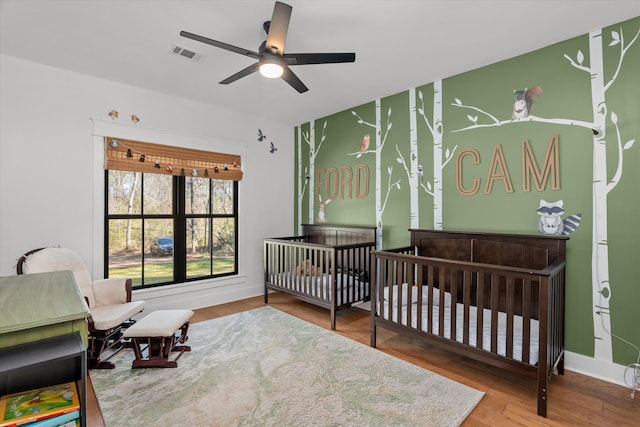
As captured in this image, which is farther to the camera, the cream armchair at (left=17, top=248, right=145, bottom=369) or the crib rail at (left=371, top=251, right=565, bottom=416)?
the cream armchair at (left=17, top=248, right=145, bottom=369)

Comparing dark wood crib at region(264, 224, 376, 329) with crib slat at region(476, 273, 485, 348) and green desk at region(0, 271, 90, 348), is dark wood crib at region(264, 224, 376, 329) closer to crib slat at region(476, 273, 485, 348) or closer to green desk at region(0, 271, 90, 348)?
crib slat at region(476, 273, 485, 348)

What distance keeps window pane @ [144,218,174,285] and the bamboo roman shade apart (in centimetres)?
62

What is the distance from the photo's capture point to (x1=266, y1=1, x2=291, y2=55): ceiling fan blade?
1760 mm

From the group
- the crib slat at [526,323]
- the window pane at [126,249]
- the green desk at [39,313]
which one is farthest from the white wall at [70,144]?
the crib slat at [526,323]

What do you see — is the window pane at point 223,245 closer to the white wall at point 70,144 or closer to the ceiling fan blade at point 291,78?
the white wall at point 70,144

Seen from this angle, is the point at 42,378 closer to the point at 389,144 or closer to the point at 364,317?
the point at 364,317

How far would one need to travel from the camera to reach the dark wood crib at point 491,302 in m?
1.88

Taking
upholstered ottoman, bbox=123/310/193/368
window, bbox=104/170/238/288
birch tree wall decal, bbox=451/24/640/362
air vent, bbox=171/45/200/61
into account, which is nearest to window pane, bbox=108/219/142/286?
window, bbox=104/170/238/288

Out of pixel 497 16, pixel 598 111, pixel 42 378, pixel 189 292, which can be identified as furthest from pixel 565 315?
pixel 189 292

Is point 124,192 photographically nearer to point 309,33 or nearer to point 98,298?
point 98,298

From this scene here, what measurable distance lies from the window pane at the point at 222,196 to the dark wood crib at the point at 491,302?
228cm

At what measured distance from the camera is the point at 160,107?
3512 millimetres

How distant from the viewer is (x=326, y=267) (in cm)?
322

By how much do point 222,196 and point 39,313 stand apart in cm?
310
